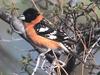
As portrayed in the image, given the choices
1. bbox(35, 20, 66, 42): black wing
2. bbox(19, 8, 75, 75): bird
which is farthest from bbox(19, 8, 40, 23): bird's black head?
bbox(35, 20, 66, 42): black wing

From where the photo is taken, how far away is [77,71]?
11.9ft

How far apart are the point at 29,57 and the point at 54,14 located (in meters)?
0.42

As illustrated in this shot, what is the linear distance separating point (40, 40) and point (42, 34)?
68 mm

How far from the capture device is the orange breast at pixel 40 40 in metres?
3.58

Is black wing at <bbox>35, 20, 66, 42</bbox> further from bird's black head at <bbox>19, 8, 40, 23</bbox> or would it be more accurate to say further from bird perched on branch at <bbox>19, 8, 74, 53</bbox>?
bird's black head at <bbox>19, 8, 40, 23</bbox>

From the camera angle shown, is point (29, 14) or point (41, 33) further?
point (29, 14)

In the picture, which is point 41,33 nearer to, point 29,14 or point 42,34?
point 42,34

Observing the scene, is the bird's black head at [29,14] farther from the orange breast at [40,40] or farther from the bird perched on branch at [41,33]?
the orange breast at [40,40]

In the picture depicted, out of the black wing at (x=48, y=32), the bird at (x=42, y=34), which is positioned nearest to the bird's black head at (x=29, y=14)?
the bird at (x=42, y=34)

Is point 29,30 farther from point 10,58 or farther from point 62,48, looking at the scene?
point 10,58

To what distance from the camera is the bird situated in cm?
351

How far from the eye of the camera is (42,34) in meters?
3.66

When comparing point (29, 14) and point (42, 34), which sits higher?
point (29, 14)

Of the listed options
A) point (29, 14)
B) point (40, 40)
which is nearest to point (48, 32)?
point (40, 40)
